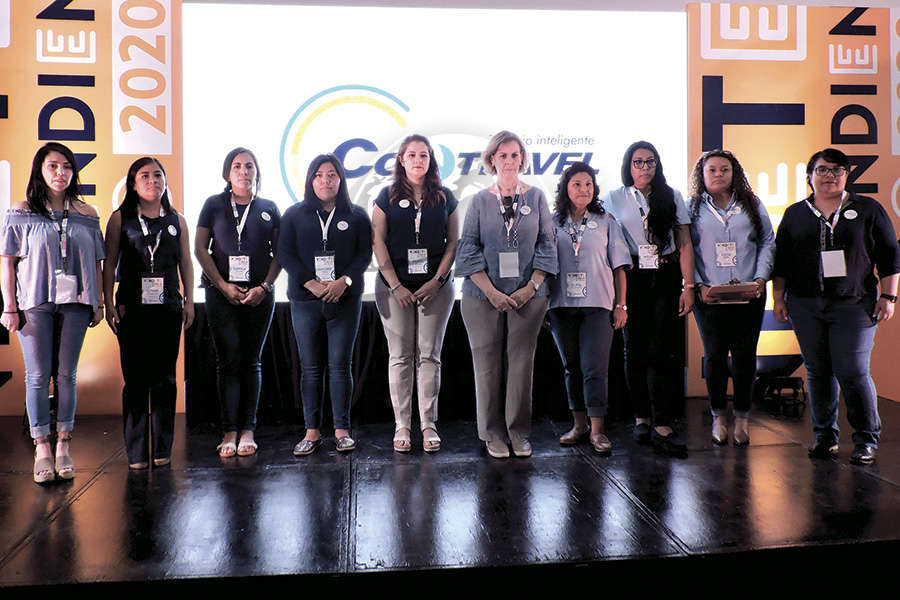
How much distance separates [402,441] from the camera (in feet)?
11.2

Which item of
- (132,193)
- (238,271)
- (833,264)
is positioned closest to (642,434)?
(833,264)

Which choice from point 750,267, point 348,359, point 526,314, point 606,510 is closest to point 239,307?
point 348,359

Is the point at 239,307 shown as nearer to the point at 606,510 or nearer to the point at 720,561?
the point at 606,510

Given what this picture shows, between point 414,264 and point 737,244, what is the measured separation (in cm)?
154

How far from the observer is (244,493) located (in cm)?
281

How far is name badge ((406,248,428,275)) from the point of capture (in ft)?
10.6

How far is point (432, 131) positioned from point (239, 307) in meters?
1.82

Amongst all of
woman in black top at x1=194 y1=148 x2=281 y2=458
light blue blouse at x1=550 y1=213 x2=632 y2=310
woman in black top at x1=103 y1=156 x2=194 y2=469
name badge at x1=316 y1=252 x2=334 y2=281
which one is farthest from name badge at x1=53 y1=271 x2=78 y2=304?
light blue blouse at x1=550 y1=213 x2=632 y2=310

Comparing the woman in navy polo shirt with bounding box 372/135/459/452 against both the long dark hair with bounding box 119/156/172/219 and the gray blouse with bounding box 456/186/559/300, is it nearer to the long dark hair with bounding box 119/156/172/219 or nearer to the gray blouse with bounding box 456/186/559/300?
the gray blouse with bounding box 456/186/559/300

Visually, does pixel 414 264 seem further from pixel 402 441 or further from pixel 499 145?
pixel 402 441

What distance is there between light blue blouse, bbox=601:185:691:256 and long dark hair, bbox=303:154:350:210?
1.29 m

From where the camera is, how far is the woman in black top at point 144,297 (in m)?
3.02

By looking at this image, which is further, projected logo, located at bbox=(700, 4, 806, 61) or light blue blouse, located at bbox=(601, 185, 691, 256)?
projected logo, located at bbox=(700, 4, 806, 61)

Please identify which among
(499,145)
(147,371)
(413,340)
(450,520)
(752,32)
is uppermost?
(752,32)
